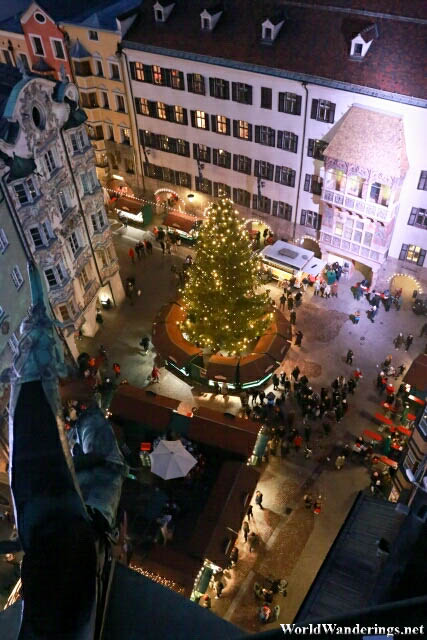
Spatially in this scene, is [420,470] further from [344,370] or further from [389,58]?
[389,58]

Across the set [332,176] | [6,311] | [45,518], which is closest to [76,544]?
[45,518]

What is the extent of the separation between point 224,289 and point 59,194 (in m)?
11.3

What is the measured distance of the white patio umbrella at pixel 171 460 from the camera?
27797 mm

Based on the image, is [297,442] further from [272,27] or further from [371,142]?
[272,27]

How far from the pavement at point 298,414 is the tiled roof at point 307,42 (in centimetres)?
1542

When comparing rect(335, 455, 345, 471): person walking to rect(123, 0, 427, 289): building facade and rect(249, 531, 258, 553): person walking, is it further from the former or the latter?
rect(123, 0, 427, 289): building facade

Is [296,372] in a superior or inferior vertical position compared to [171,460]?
inferior

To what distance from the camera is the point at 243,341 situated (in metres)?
33.3

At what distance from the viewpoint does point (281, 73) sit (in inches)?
1427

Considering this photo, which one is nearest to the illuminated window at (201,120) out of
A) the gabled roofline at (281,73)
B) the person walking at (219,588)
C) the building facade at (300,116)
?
the building facade at (300,116)

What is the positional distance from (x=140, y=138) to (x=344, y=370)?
27302 mm

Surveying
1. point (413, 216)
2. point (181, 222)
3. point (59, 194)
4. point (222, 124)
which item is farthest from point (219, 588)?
point (222, 124)

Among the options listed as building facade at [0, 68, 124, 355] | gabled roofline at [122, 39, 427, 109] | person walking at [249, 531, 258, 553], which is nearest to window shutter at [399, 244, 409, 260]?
gabled roofline at [122, 39, 427, 109]

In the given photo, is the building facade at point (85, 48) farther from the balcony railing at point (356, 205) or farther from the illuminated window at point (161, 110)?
the balcony railing at point (356, 205)
